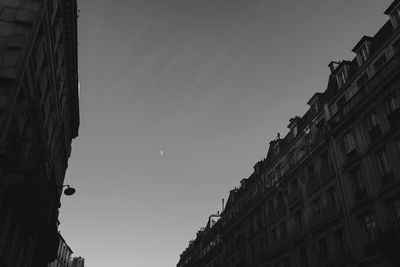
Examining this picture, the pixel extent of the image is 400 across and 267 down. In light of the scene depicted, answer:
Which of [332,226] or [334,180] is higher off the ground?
[334,180]

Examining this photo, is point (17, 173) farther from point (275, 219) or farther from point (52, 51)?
point (275, 219)

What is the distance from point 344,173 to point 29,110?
21239 mm

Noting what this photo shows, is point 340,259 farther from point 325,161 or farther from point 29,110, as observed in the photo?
point 29,110

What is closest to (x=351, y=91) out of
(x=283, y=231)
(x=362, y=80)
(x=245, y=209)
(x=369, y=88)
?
(x=362, y=80)

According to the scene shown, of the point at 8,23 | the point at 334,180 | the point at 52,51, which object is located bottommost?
the point at 334,180

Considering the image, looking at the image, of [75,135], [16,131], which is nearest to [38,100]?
[16,131]

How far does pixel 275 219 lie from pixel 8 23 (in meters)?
29.3

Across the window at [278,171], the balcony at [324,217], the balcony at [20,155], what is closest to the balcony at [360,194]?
the balcony at [324,217]

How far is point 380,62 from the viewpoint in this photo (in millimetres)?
26688

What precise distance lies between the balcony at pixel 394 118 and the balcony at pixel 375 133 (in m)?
1.07

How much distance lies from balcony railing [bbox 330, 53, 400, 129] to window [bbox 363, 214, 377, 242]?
25.0 feet

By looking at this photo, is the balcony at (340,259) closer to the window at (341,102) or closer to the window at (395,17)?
the window at (341,102)

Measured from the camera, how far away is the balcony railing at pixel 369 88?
24.6 metres

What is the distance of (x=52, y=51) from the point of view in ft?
74.8
